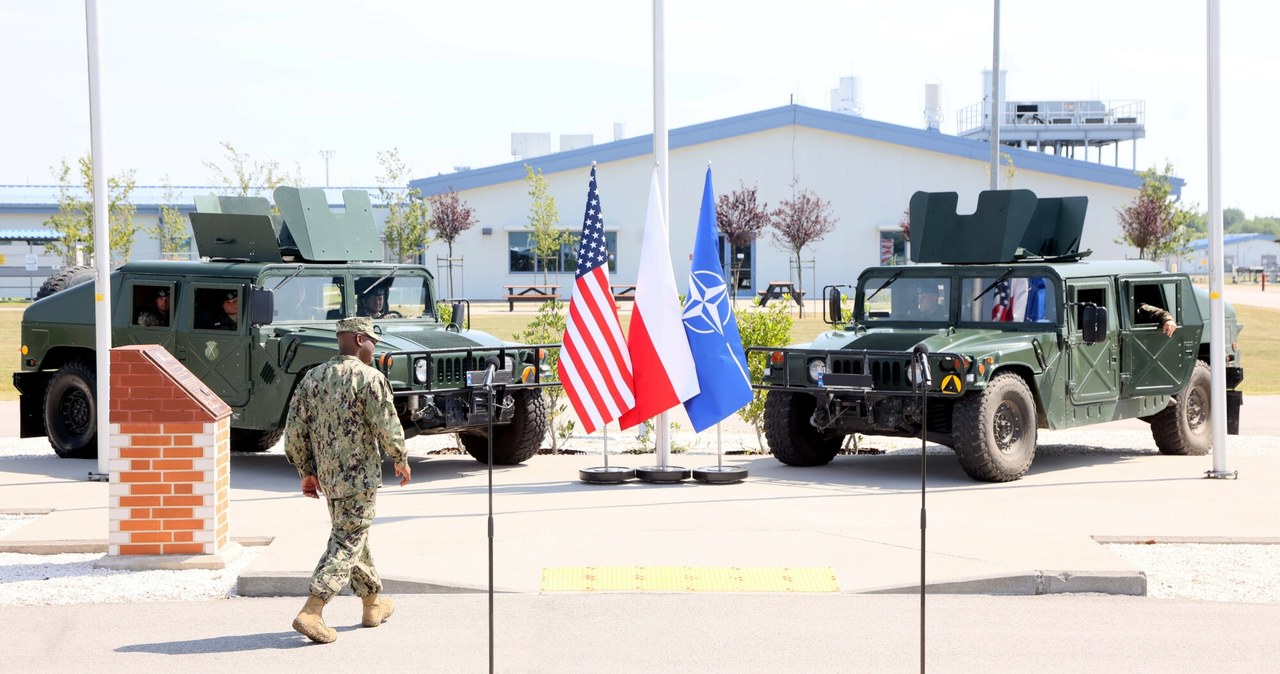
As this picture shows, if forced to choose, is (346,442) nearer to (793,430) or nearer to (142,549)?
(142,549)

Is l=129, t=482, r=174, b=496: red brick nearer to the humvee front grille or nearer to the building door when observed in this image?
the humvee front grille

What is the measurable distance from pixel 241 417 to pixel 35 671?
257 inches

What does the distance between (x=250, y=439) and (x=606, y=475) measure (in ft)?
14.3

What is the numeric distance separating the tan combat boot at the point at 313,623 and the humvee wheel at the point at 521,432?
635 centimetres

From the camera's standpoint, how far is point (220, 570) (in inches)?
360

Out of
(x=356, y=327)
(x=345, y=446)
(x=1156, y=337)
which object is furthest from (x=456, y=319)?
(x=345, y=446)

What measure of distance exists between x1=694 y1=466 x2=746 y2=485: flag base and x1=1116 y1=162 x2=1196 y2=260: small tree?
40002mm

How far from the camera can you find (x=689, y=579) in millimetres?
8758

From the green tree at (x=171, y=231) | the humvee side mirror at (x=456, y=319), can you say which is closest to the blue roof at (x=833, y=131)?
the green tree at (x=171, y=231)

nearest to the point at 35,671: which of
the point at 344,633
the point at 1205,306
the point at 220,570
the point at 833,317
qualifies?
the point at 344,633

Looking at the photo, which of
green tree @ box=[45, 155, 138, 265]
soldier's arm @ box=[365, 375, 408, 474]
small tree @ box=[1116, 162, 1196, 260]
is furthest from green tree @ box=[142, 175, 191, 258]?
soldier's arm @ box=[365, 375, 408, 474]

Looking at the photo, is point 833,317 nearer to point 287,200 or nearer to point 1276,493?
point 1276,493

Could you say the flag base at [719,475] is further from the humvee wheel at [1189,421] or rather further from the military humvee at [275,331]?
the humvee wheel at [1189,421]

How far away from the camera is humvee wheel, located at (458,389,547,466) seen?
13922 millimetres
